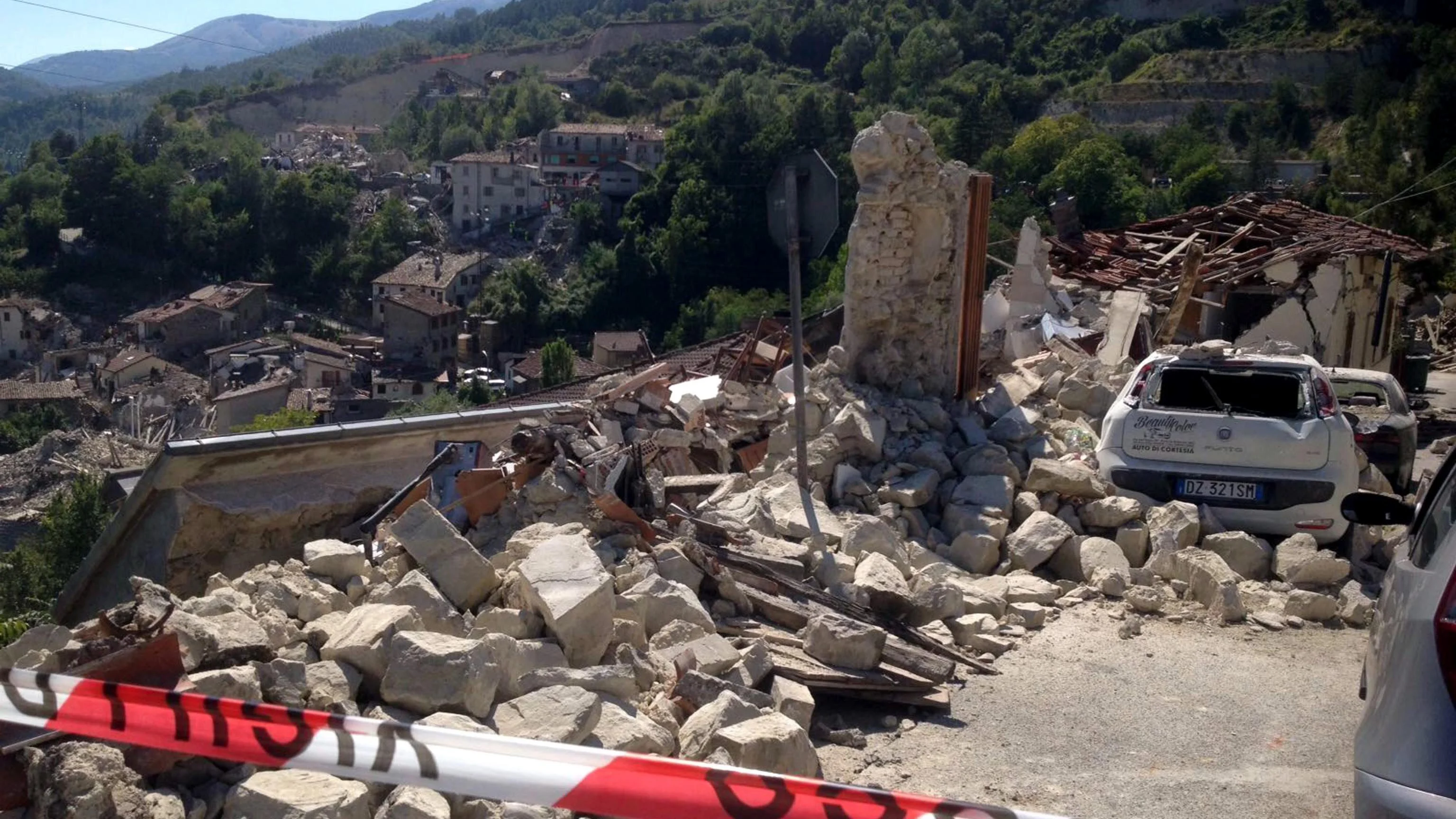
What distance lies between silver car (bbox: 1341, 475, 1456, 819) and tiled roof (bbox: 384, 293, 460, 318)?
6129cm

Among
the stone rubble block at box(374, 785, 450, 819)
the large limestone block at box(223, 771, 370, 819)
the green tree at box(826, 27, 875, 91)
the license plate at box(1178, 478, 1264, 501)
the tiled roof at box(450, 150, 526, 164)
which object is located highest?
the green tree at box(826, 27, 875, 91)

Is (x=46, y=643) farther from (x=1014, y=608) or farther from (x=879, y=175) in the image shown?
(x=879, y=175)

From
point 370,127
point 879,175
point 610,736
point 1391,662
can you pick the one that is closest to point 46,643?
point 610,736

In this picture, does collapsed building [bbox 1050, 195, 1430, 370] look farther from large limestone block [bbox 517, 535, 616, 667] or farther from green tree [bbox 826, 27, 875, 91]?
green tree [bbox 826, 27, 875, 91]

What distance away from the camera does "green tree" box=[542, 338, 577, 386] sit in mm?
45906

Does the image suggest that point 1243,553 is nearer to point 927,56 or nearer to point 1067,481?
point 1067,481

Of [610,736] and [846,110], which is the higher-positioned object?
[846,110]

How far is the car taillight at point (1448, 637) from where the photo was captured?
Answer: 8.20ft

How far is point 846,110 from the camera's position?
209 feet

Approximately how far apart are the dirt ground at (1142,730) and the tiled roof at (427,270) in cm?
6410

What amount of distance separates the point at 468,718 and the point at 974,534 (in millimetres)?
3998

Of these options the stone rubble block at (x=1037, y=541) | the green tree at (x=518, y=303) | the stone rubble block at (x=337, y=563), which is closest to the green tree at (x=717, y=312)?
the green tree at (x=518, y=303)

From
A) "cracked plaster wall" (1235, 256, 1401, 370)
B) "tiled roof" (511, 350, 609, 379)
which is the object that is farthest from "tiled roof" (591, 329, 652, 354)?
"cracked plaster wall" (1235, 256, 1401, 370)

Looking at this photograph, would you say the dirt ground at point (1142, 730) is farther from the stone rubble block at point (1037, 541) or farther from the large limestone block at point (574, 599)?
the large limestone block at point (574, 599)
